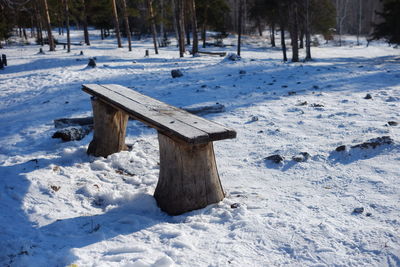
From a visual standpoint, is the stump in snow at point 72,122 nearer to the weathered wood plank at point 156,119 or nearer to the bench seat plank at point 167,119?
the bench seat plank at point 167,119

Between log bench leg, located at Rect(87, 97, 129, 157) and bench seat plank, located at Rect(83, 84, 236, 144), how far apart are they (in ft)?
0.84

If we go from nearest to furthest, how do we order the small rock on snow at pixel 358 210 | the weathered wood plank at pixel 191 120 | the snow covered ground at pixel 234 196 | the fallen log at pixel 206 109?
the snow covered ground at pixel 234 196 < the weathered wood plank at pixel 191 120 < the small rock on snow at pixel 358 210 < the fallen log at pixel 206 109

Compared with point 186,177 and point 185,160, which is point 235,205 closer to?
point 186,177

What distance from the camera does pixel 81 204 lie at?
10.7 feet

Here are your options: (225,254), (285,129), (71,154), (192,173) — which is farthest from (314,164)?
(71,154)

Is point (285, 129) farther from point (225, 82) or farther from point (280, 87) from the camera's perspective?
point (225, 82)

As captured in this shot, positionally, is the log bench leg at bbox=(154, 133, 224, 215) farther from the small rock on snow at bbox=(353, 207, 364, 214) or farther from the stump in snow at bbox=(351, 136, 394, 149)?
the stump in snow at bbox=(351, 136, 394, 149)

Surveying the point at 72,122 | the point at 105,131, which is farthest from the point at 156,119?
the point at 72,122

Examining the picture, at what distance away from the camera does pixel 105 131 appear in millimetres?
4586

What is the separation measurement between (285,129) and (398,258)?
11.3 ft

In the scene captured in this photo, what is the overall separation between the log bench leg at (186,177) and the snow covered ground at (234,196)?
0.10 meters

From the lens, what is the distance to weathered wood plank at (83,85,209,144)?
2717 mm

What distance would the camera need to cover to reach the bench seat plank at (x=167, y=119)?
2.77 m

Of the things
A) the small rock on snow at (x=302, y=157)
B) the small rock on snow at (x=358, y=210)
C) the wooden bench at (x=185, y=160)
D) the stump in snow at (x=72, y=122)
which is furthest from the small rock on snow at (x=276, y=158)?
the stump in snow at (x=72, y=122)
